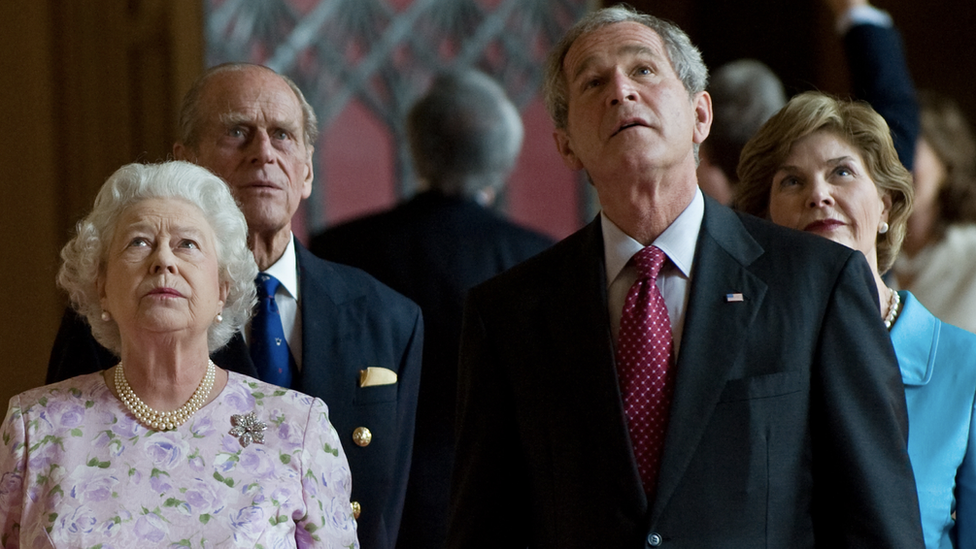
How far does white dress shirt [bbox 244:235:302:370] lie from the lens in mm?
2473

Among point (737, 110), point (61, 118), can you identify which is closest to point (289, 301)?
point (737, 110)

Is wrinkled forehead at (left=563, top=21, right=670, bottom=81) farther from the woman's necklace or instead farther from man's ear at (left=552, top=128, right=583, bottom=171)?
the woman's necklace

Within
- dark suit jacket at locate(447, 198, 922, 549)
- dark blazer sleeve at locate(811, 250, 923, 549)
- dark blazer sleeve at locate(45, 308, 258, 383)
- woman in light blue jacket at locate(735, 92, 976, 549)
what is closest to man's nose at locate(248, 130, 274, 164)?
dark blazer sleeve at locate(45, 308, 258, 383)

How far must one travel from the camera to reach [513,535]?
2125 millimetres

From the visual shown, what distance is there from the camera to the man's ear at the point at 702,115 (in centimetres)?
227

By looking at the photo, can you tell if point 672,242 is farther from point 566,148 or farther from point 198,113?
point 198,113

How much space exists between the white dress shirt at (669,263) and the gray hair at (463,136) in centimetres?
139

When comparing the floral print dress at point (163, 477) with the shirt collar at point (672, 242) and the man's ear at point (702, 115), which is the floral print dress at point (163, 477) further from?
the man's ear at point (702, 115)

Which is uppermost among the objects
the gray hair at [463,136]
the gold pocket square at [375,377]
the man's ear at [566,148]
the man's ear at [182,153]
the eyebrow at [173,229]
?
the gray hair at [463,136]

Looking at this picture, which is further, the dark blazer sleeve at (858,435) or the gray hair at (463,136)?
the gray hair at (463,136)

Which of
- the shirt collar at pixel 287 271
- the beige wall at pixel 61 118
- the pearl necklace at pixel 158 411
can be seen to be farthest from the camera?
the beige wall at pixel 61 118

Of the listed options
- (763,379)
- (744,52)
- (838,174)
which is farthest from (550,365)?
(744,52)

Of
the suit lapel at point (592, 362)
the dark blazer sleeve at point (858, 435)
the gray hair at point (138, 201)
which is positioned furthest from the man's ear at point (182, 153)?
the dark blazer sleeve at point (858, 435)

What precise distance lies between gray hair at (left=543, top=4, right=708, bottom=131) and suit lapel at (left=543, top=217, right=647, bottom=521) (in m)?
0.28
